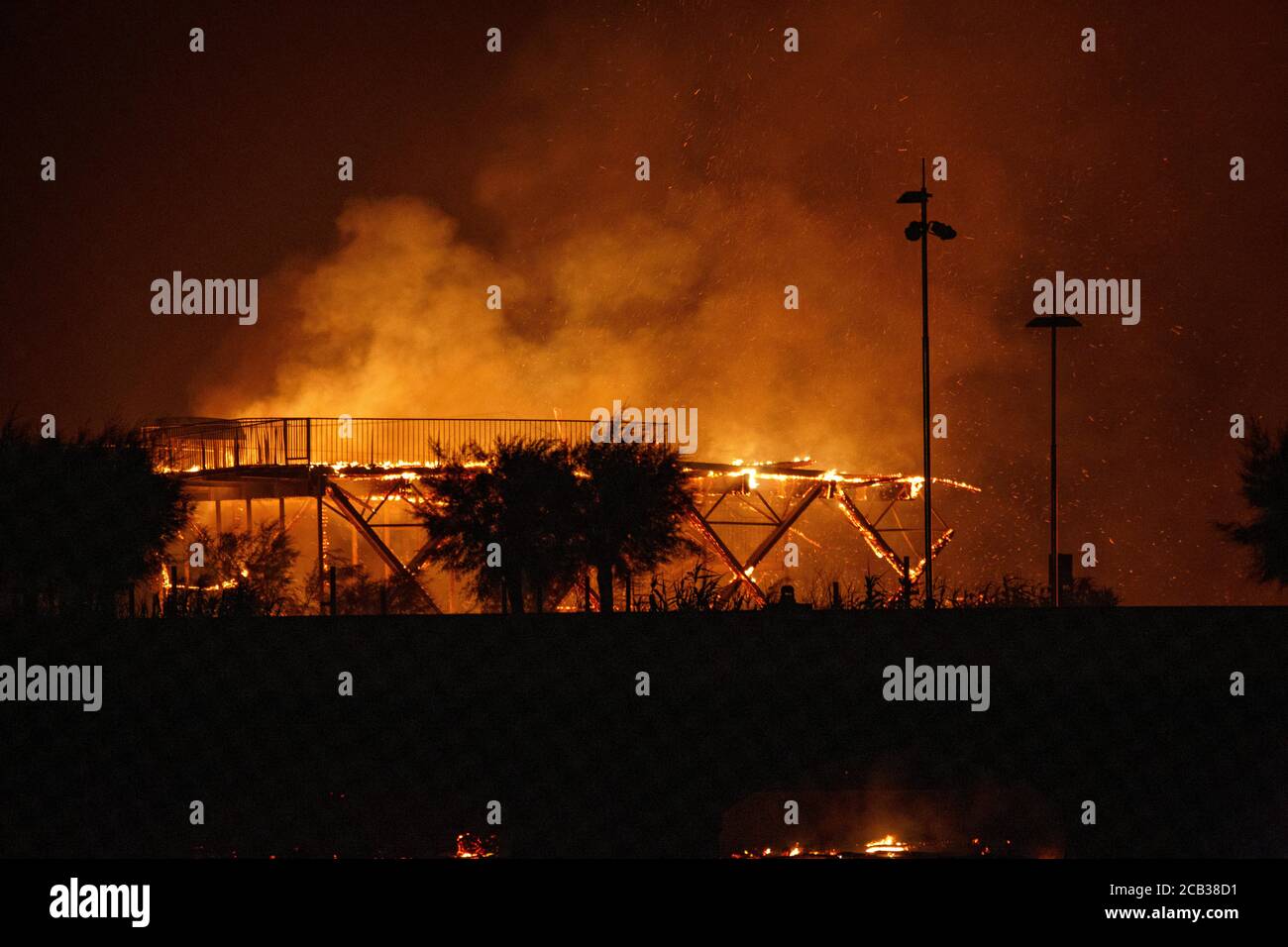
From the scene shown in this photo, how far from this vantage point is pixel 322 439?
42531mm

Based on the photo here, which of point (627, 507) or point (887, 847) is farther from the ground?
point (627, 507)

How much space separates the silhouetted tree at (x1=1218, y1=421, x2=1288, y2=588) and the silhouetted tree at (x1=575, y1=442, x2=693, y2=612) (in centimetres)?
1571

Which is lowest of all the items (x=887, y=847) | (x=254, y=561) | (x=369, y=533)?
(x=887, y=847)

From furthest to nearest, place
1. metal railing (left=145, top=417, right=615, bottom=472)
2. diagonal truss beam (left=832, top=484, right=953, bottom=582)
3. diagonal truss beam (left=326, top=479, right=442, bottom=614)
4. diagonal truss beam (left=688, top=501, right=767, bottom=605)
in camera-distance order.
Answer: diagonal truss beam (left=832, top=484, right=953, bottom=582), diagonal truss beam (left=688, top=501, right=767, bottom=605), metal railing (left=145, top=417, right=615, bottom=472), diagonal truss beam (left=326, top=479, right=442, bottom=614)

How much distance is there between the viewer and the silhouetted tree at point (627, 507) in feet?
130

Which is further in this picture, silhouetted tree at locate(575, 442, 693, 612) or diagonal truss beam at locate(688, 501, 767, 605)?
diagonal truss beam at locate(688, 501, 767, 605)

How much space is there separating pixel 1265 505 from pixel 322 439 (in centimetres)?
2649

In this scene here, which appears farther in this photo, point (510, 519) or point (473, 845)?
point (510, 519)

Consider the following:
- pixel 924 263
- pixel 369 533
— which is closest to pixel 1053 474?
pixel 924 263

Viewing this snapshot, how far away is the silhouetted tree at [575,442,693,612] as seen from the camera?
3969 centimetres

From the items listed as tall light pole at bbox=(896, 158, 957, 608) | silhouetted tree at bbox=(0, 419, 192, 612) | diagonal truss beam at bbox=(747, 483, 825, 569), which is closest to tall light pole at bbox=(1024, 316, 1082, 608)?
tall light pole at bbox=(896, 158, 957, 608)

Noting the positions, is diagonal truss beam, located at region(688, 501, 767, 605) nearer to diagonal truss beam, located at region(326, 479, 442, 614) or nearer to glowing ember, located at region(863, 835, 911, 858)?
diagonal truss beam, located at region(326, 479, 442, 614)

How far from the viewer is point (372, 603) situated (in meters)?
43.5

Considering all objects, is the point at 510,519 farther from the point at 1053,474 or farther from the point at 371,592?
the point at 1053,474
